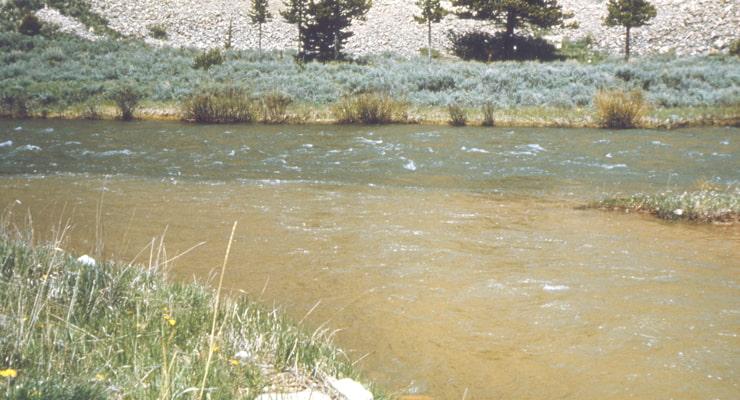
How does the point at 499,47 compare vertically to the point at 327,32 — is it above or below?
below

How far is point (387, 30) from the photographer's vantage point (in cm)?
5009

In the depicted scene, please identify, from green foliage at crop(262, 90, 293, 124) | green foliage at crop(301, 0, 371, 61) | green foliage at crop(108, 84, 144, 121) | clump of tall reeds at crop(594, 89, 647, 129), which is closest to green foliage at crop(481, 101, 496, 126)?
clump of tall reeds at crop(594, 89, 647, 129)

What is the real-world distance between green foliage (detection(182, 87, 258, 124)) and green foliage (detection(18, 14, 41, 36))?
30.0 m

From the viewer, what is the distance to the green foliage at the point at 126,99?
22.1m

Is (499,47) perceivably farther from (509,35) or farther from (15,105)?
(15,105)

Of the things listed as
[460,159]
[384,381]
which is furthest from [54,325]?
[460,159]

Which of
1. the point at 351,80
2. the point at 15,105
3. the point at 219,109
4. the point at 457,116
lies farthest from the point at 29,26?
the point at 457,116

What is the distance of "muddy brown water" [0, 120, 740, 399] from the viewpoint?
12.6 ft

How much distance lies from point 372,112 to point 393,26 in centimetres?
3308

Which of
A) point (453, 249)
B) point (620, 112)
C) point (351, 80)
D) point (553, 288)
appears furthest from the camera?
point (351, 80)

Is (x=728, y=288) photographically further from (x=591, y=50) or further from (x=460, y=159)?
(x=591, y=50)

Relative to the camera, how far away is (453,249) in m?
A: 6.47

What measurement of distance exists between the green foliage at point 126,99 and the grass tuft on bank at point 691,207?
61.9 ft

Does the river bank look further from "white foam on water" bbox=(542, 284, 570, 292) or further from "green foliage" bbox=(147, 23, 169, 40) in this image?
"green foliage" bbox=(147, 23, 169, 40)
